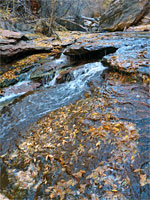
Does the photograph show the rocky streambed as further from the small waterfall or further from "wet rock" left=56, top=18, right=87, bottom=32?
"wet rock" left=56, top=18, right=87, bottom=32

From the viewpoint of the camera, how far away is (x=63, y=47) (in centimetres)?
1048

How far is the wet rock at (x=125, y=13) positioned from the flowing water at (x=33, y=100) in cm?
1164

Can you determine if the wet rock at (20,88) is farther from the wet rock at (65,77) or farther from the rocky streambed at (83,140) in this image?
the wet rock at (65,77)

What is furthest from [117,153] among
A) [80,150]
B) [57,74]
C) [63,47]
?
[63,47]

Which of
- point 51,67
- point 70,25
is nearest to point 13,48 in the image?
point 51,67

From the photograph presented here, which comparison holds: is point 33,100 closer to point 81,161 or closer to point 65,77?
point 65,77

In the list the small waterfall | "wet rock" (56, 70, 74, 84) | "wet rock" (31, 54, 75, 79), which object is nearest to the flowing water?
the small waterfall

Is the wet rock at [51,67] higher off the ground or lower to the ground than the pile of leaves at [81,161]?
higher

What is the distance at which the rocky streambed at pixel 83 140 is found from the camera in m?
2.13

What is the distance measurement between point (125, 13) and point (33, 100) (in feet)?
51.0

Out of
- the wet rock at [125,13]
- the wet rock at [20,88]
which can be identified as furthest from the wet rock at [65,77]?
the wet rock at [125,13]

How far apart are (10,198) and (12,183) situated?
24 cm

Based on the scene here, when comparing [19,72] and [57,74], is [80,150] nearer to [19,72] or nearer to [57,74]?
[57,74]

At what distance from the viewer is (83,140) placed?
2.85 m
